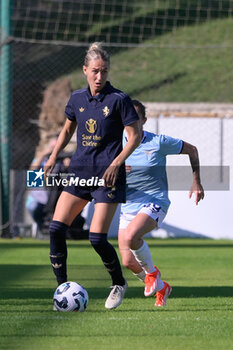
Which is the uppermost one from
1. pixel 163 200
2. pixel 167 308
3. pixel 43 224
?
pixel 163 200

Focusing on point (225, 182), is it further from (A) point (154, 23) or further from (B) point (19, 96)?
(A) point (154, 23)

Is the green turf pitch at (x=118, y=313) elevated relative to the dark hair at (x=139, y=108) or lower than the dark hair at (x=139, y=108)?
lower

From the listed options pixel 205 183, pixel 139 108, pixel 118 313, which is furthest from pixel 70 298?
pixel 205 183

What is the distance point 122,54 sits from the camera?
108ft

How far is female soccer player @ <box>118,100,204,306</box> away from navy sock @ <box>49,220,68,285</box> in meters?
0.77

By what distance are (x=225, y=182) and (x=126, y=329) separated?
1033 cm

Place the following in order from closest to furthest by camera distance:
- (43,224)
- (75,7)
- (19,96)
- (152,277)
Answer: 1. (152,277)
2. (43,224)
3. (19,96)
4. (75,7)

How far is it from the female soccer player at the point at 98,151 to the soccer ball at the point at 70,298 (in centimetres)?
35

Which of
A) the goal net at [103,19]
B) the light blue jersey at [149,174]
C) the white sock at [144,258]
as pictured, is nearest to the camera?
the white sock at [144,258]

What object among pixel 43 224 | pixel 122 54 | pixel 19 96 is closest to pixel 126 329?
pixel 43 224

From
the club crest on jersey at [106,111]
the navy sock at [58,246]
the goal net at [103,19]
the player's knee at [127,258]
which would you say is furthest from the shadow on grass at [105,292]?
the goal net at [103,19]

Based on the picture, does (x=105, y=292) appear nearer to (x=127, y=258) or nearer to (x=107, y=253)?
(x=127, y=258)

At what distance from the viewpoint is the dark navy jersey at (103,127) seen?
20.7 feet

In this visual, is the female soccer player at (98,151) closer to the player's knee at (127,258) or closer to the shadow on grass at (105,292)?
the player's knee at (127,258)
